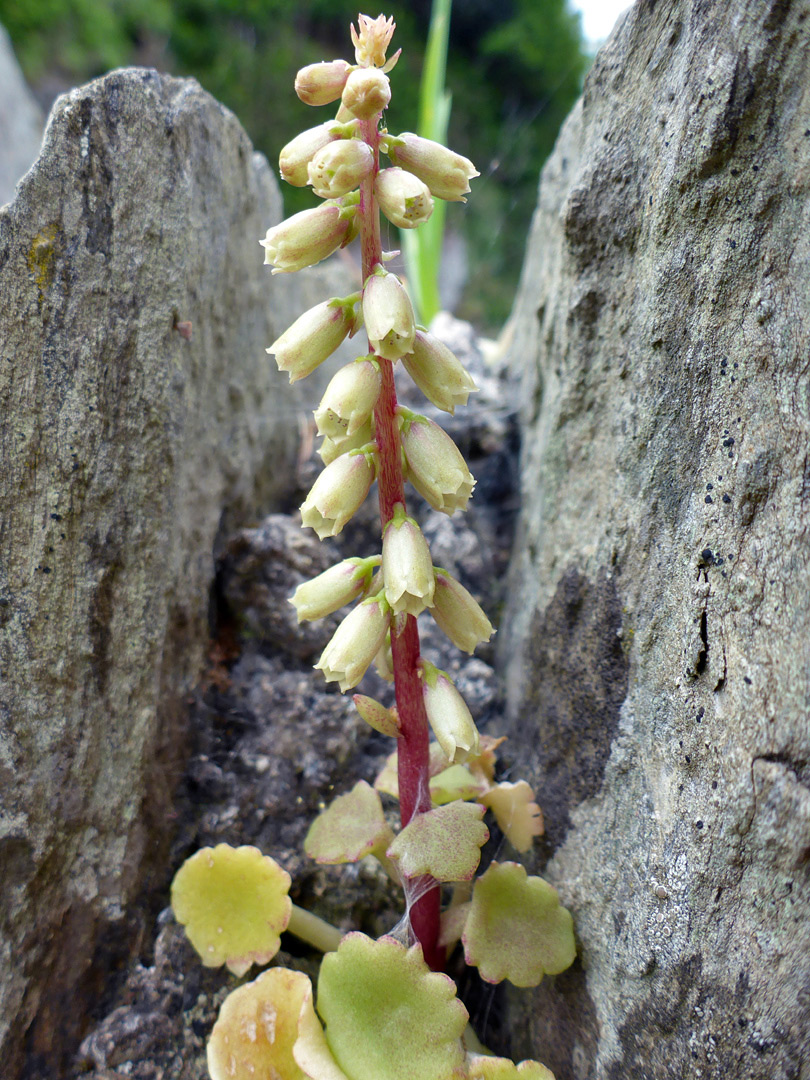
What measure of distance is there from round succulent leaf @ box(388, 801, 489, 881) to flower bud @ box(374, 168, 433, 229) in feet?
3.14

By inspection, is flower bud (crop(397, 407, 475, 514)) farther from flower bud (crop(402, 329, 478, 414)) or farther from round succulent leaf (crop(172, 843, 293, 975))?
round succulent leaf (crop(172, 843, 293, 975))

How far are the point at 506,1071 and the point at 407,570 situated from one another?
32.6 inches

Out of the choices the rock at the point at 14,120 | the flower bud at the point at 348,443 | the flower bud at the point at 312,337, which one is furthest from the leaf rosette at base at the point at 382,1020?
the rock at the point at 14,120

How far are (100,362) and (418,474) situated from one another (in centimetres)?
69

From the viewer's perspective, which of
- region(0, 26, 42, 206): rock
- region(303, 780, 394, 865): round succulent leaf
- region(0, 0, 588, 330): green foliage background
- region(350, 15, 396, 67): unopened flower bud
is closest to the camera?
region(350, 15, 396, 67): unopened flower bud

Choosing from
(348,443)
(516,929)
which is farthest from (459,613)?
(516,929)

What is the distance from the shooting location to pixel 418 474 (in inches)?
45.8

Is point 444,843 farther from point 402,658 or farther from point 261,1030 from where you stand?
point 261,1030

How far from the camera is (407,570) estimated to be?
3.62ft

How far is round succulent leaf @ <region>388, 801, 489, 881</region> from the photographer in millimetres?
1112

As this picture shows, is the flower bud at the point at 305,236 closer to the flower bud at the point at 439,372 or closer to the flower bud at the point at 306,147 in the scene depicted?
the flower bud at the point at 306,147

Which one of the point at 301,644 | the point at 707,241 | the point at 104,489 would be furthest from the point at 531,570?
the point at 104,489

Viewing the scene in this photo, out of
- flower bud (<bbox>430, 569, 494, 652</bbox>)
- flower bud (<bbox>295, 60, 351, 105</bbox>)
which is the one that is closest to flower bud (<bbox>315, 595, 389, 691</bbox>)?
flower bud (<bbox>430, 569, 494, 652</bbox>)

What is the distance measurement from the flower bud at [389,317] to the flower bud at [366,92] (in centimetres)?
24
